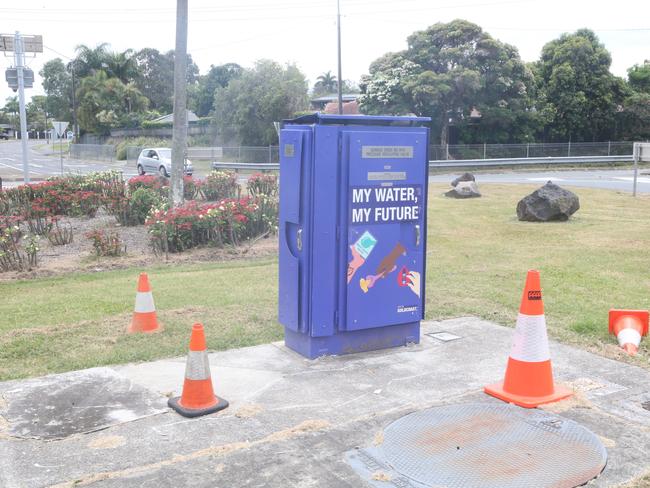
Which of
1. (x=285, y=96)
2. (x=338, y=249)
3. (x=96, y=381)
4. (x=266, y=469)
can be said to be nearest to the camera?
(x=266, y=469)

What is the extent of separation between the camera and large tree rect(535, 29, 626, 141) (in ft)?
143

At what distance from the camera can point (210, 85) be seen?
81125mm

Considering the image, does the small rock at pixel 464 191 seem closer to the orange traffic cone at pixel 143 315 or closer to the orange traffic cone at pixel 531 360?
the orange traffic cone at pixel 143 315

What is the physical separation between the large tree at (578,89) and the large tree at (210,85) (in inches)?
1567

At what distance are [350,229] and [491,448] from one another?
2144 millimetres

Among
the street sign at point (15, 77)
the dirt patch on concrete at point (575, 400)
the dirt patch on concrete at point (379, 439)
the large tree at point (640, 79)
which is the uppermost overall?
the large tree at point (640, 79)

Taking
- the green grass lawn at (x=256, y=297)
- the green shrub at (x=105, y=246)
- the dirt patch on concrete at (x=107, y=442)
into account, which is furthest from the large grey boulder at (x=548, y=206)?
the dirt patch on concrete at (x=107, y=442)

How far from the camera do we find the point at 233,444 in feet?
13.1

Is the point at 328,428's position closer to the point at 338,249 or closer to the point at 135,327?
the point at 338,249

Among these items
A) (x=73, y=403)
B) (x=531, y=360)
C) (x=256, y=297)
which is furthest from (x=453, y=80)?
(x=73, y=403)

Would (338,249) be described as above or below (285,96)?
below

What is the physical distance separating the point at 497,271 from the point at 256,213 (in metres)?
4.76

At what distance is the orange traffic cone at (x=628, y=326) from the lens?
5992 millimetres

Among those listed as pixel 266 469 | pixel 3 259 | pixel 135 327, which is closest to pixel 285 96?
pixel 3 259
